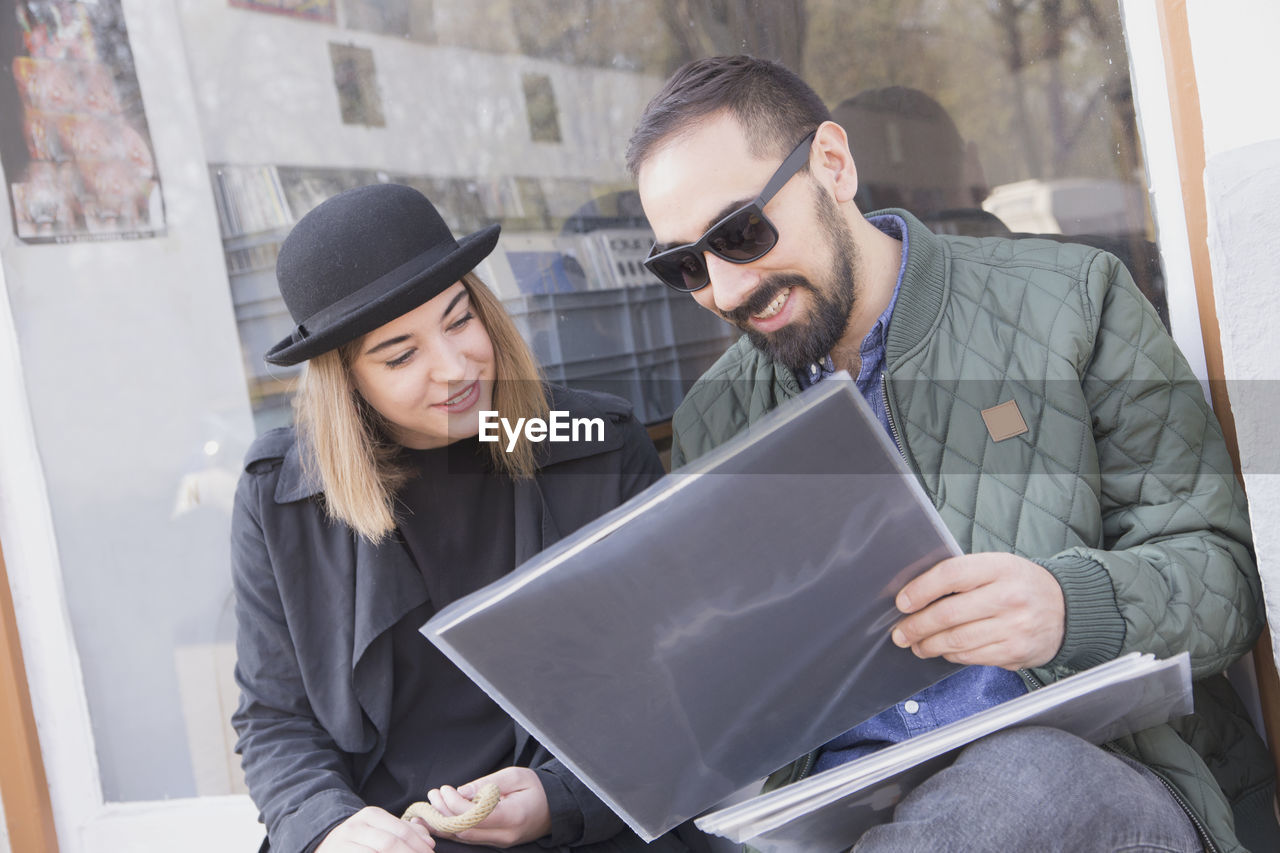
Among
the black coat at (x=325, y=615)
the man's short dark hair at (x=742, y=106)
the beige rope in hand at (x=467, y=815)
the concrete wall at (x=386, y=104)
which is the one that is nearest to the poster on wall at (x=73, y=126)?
the concrete wall at (x=386, y=104)

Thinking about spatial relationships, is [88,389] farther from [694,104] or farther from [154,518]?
[694,104]

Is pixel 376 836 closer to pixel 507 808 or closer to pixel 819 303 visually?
pixel 507 808

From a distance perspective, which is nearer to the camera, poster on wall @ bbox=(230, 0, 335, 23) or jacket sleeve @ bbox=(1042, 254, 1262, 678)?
jacket sleeve @ bbox=(1042, 254, 1262, 678)

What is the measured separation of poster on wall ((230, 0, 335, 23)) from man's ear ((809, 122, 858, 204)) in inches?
64.9

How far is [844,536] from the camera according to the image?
1132 mm

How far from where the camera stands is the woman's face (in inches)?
72.0

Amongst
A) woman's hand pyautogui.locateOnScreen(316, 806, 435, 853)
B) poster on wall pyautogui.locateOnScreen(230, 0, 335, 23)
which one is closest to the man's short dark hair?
woman's hand pyautogui.locateOnScreen(316, 806, 435, 853)

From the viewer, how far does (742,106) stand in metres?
1.75

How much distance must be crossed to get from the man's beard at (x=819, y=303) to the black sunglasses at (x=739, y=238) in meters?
0.07

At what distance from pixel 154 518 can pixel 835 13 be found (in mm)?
2256

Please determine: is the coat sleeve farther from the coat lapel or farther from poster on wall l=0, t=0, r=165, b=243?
poster on wall l=0, t=0, r=165, b=243

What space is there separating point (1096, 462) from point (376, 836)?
4.07 feet

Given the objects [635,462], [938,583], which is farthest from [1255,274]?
[635,462]

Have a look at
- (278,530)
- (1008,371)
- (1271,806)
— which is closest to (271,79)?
(278,530)
